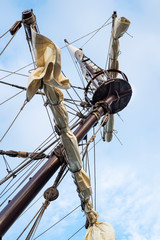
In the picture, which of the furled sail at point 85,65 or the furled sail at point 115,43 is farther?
the furled sail at point 85,65

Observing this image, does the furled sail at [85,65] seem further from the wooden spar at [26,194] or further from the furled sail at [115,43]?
the wooden spar at [26,194]

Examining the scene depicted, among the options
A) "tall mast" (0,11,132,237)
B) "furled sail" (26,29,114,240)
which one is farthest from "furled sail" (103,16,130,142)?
"furled sail" (26,29,114,240)

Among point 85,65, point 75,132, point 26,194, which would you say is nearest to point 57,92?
point 26,194

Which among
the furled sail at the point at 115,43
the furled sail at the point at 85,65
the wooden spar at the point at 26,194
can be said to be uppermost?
the furled sail at the point at 85,65

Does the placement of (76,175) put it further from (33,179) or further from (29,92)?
(29,92)

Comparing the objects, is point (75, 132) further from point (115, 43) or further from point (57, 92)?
point (115, 43)

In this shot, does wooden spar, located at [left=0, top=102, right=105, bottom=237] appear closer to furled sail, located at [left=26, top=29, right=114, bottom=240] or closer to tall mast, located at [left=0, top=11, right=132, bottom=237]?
tall mast, located at [left=0, top=11, right=132, bottom=237]

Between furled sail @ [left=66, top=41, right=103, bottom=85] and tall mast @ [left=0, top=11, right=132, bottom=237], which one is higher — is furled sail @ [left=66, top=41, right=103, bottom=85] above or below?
above

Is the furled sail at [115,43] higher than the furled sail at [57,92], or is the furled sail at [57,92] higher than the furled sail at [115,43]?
the furled sail at [115,43]

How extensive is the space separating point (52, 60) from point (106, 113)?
428 centimetres

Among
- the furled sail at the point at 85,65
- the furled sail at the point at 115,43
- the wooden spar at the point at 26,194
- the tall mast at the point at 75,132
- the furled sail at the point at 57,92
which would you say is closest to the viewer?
the furled sail at the point at 57,92

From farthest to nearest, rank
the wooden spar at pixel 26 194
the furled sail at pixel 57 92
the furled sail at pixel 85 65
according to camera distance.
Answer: the furled sail at pixel 85 65, the wooden spar at pixel 26 194, the furled sail at pixel 57 92

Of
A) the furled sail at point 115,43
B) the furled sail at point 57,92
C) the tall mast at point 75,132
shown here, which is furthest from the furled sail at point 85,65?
the furled sail at point 57,92

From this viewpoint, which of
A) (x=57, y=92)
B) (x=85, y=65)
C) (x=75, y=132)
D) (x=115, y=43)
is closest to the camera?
(x=57, y=92)
